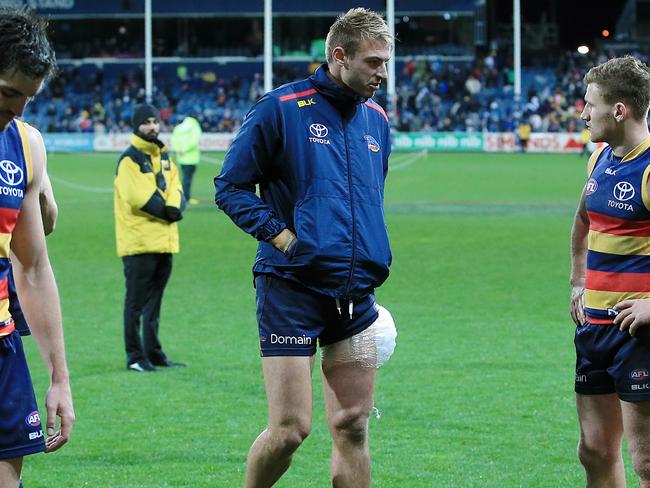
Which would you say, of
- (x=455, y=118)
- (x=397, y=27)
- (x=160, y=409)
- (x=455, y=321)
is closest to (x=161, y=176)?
(x=160, y=409)

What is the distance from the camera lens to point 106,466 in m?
6.95

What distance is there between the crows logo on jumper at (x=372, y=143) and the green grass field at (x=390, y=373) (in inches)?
81.6

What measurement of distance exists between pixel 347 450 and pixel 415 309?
7.66m

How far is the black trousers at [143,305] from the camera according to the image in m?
10.1

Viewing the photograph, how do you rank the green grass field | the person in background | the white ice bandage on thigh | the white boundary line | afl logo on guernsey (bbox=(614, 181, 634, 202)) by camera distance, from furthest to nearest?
the white boundary line → the person in background → the green grass field → the white ice bandage on thigh → afl logo on guernsey (bbox=(614, 181, 634, 202))

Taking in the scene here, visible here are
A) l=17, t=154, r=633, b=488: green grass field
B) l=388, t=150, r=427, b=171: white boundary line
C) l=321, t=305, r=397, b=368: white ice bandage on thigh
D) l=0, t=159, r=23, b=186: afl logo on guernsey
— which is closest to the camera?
l=0, t=159, r=23, b=186: afl logo on guernsey

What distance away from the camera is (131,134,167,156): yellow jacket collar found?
1014 centimetres

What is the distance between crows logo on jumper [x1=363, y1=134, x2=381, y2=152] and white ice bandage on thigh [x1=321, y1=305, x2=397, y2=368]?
774mm

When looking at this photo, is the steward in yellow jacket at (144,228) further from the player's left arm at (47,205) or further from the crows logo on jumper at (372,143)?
the player's left arm at (47,205)

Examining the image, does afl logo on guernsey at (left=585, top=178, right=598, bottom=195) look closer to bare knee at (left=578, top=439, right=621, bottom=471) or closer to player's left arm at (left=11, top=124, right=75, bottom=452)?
bare knee at (left=578, top=439, right=621, bottom=471)

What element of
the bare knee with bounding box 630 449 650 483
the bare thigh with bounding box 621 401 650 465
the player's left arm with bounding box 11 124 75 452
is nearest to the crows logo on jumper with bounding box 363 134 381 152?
the bare thigh with bounding box 621 401 650 465

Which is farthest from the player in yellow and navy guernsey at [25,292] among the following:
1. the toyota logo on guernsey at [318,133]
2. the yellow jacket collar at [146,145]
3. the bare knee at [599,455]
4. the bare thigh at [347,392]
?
the yellow jacket collar at [146,145]

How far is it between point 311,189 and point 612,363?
1.46m

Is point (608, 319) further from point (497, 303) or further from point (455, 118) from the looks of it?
point (455, 118)
